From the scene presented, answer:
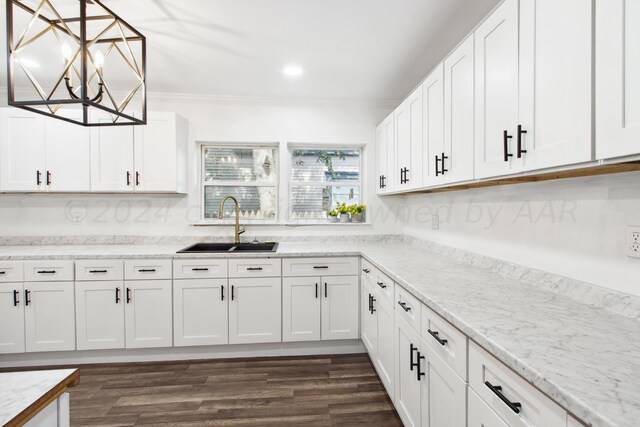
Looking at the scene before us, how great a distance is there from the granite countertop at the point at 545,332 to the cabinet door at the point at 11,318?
300 cm

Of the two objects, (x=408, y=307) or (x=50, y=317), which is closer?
(x=408, y=307)

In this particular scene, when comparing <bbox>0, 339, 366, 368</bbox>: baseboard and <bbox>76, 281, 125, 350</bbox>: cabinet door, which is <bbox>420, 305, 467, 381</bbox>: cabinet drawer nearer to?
<bbox>0, 339, 366, 368</bbox>: baseboard

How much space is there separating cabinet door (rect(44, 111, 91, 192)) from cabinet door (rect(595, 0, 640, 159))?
143 inches

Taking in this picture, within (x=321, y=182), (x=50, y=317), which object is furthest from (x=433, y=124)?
(x=50, y=317)

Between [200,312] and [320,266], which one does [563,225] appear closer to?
[320,266]

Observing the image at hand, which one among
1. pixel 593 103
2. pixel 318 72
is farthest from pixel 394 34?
pixel 593 103

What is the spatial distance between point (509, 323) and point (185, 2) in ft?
7.49

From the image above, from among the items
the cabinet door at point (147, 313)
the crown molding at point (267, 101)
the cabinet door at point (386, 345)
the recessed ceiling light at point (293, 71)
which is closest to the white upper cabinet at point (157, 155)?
the crown molding at point (267, 101)

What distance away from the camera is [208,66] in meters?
2.62

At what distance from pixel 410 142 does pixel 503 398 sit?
1907 millimetres

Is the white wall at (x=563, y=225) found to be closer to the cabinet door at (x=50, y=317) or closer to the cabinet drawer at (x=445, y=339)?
the cabinet drawer at (x=445, y=339)

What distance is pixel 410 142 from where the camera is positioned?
2.45 metres

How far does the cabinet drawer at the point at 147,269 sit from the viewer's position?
2645 mm

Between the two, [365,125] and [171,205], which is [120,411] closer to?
[171,205]
